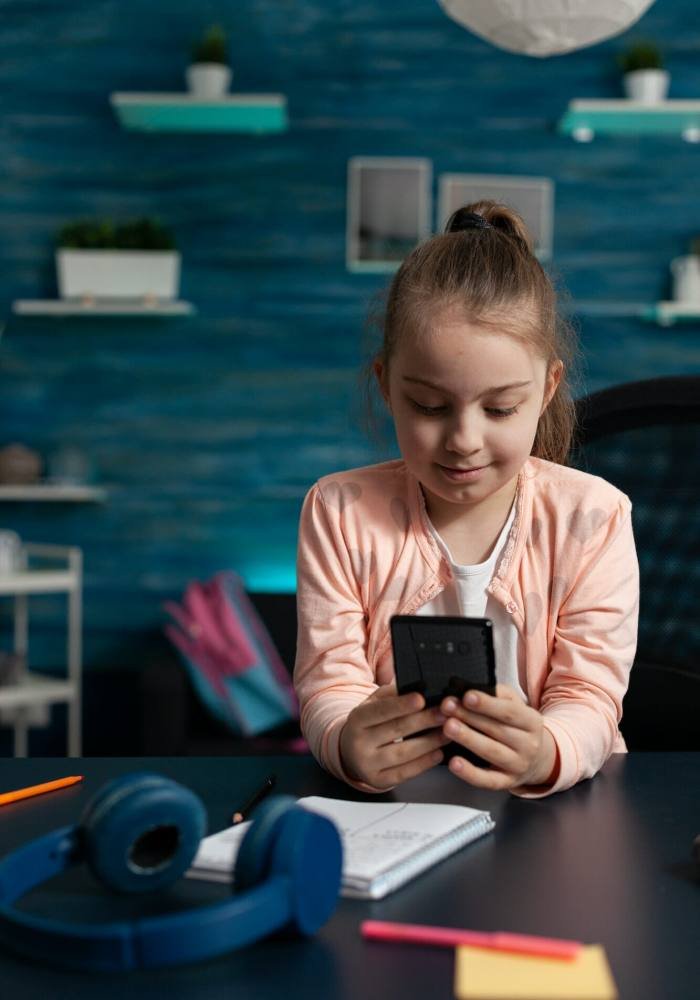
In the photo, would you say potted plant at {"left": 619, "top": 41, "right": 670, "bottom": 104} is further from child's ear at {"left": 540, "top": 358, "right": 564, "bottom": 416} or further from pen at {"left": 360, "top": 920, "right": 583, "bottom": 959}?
pen at {"left": 360, "top": 920, "right": 583, "bottom": 959}

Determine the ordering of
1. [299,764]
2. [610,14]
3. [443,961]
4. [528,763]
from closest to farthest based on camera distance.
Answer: [443,961]
[528,763]
[299,764]
[610,14]

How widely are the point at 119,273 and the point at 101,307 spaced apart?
0.37 feet

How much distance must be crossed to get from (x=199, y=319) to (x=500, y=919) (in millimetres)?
3030

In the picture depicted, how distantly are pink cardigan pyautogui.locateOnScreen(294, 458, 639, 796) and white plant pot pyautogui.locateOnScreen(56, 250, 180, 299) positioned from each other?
228 cm

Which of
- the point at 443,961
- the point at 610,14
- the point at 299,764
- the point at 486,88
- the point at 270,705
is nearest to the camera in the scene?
the point at 443,961

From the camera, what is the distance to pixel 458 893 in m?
0.64

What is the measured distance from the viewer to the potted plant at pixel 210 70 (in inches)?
129

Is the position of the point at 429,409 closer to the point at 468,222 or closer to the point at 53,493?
the point at 468,222

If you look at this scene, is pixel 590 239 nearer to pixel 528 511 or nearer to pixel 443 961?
pixel 528 511

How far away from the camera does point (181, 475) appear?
3.52 metres

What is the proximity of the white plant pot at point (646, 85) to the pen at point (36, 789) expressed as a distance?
9.59ft

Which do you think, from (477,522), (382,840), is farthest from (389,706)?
(477,522)

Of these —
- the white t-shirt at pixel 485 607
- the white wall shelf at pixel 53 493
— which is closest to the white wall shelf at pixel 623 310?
the white wall shelf at pixel 53 493

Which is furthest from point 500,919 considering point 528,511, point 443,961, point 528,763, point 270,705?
point 270,705
